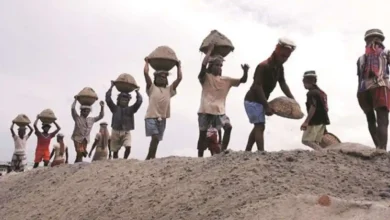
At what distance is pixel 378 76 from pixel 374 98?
221 millimetres

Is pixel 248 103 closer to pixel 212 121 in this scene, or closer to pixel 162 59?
pixel 212 121

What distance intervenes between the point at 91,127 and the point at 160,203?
188 inches

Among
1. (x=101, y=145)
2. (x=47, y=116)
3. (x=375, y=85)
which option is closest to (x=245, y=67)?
(x=375, y=85)

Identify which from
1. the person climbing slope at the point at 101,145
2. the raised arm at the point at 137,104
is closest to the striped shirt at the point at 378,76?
the raised arm at the point at 137,104

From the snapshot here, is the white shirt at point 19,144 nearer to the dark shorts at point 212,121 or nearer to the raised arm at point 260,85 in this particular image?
the dark shorts at point 212,121

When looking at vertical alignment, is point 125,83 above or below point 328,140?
above

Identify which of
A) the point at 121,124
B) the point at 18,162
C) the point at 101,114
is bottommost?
the point at 18,162

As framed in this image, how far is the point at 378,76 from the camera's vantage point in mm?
5598

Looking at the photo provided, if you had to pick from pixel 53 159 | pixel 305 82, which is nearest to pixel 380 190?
pixel 305 82

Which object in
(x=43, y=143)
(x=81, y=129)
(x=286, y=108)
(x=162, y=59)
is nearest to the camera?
(x=286, y=108)

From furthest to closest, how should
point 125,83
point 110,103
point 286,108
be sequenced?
point 125,83, point 110,103, point 286,108

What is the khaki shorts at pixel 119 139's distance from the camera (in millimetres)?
7668

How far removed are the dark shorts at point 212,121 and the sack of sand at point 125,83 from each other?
1726 millimetres

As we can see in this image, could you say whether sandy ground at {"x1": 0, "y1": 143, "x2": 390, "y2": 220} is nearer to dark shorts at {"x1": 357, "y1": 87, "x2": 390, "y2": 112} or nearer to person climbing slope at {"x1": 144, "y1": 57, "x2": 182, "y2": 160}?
dark shorts at {"x1": 357, "y1": 87, "x2": 390, "y2": 112}
